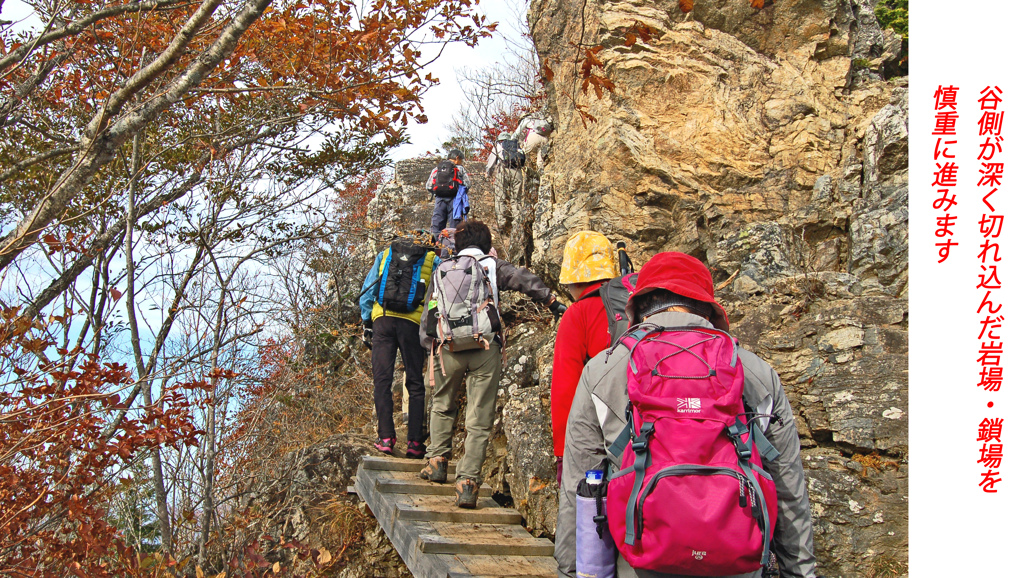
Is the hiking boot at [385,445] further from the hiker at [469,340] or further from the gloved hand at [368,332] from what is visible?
the gloved hand at [368,332]

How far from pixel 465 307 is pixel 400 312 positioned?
0.91 metres

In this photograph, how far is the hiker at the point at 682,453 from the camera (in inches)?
83.5

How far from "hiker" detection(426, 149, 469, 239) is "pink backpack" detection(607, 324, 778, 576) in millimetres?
7948

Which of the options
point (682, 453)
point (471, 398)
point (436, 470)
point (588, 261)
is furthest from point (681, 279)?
point (436, 470)

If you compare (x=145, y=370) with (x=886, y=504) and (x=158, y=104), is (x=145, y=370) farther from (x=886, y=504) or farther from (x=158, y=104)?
(x=886, y=504)

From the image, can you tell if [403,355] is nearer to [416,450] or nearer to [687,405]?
[416,450]

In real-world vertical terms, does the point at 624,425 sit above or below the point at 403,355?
above

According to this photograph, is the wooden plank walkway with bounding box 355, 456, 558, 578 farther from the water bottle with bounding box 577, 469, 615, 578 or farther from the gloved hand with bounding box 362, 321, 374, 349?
the water bottle with bounding box 577, 469, 615, 578

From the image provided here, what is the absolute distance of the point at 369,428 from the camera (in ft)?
30.9

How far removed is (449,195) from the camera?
1037cm

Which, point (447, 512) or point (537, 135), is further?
point (537, 135)

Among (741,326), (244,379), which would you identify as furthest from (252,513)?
(741,326)

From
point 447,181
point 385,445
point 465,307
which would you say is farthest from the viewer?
point 447,181

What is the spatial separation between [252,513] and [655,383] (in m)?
6.15
